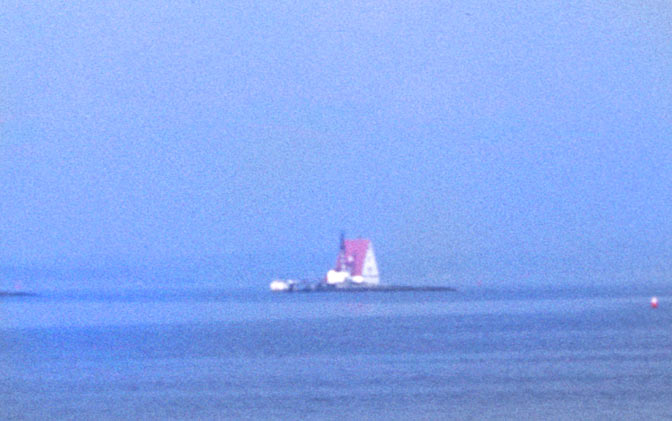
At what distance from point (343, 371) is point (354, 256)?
61045 mm

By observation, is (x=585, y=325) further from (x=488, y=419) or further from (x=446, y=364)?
(x=488, y=419)

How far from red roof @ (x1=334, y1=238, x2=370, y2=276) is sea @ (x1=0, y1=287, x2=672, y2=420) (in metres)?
31.6

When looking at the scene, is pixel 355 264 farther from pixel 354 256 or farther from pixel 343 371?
pixel 343 371

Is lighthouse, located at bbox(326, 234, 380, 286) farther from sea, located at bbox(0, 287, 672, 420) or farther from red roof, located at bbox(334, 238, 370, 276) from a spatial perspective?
sea, located at bbox(0, 287, 672, 420)

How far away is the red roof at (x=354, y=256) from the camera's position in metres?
92.9

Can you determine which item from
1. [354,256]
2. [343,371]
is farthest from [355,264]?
[343,371]

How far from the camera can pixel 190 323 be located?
210 feet

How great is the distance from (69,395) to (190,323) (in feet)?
120

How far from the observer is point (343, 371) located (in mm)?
32531

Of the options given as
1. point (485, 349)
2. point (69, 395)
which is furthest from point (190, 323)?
point (69, 395)

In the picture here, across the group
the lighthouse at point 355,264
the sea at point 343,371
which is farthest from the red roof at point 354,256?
the sea at point 343,371

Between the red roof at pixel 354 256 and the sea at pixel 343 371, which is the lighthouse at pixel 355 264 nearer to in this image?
the red roof at pixel 354 256

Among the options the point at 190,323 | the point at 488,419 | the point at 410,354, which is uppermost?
the point at 190,323

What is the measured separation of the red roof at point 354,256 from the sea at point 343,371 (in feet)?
104
